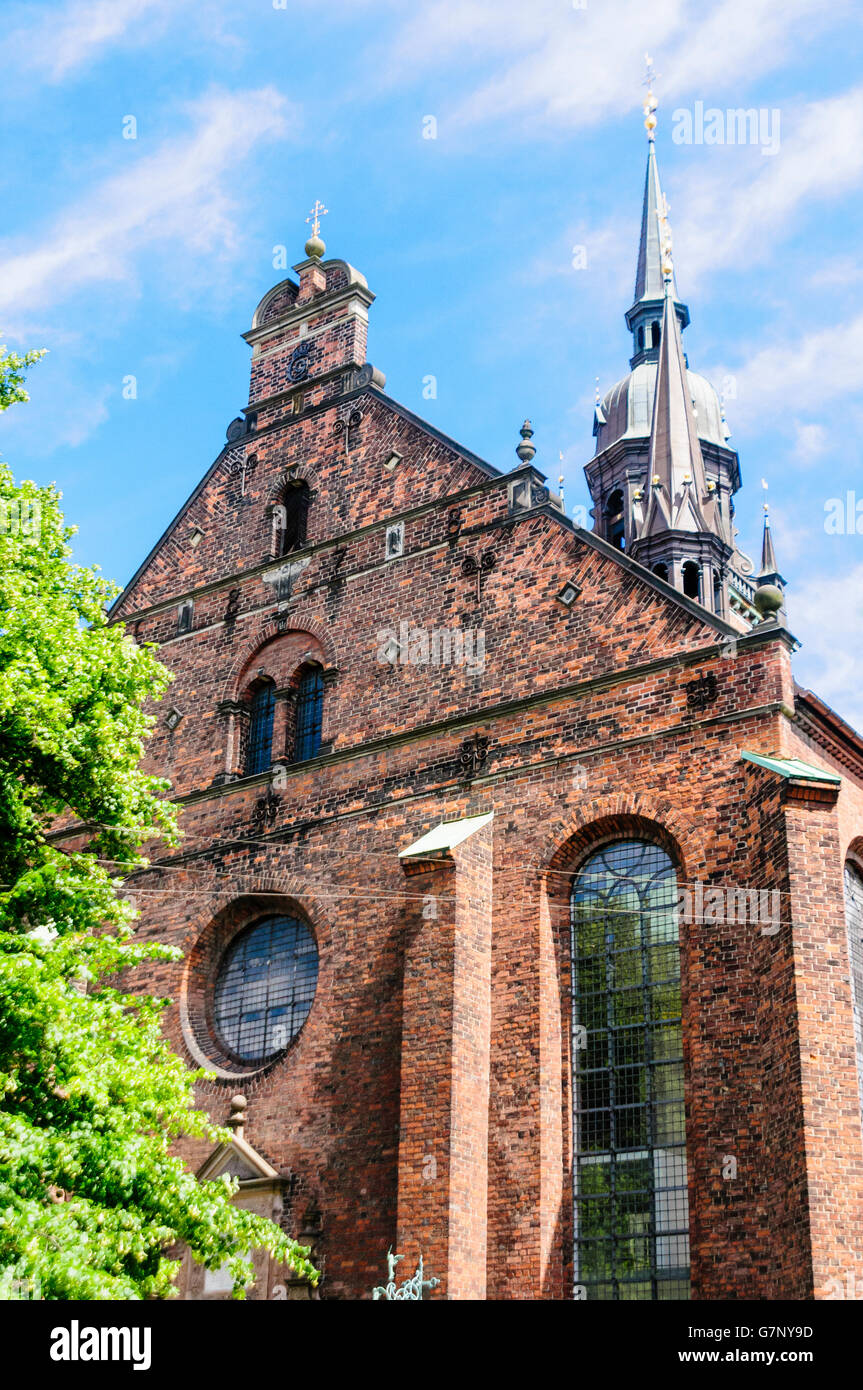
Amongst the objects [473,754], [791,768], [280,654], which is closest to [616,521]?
[280,654]

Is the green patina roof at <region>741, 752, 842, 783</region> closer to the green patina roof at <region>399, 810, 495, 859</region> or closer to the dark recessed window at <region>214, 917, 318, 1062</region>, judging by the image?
the green patina roof at <region>399, 810, 495, 859</region>

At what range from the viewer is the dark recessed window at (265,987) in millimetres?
17844

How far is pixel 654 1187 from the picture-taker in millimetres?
14336

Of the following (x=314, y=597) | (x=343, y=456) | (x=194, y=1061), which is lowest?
(x=194, y=1061)

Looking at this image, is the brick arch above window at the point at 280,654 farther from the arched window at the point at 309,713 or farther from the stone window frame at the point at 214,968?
the stone window frame at the point at 214,968

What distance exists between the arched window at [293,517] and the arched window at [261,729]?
2040 mm

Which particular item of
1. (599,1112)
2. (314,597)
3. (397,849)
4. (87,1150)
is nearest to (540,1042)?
(599,1112)

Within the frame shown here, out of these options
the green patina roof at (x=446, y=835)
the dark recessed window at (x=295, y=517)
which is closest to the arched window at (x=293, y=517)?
the dark recessed window at (x=295, y=517)

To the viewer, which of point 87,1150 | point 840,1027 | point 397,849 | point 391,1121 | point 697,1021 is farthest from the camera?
point 397,849

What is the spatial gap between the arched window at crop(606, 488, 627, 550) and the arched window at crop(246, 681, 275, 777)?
52.1 feet

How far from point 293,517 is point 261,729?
3.16 m

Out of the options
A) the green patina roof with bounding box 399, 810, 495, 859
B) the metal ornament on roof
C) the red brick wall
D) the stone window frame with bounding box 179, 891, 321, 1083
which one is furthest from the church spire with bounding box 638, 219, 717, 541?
the metal ornament on roof

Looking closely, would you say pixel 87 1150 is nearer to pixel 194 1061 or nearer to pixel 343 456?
pixel 194 1061

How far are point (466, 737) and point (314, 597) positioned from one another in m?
3.79
